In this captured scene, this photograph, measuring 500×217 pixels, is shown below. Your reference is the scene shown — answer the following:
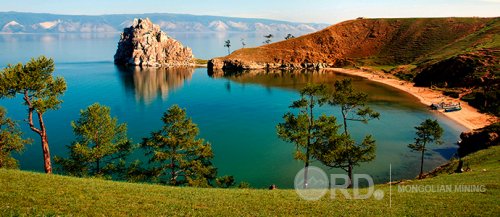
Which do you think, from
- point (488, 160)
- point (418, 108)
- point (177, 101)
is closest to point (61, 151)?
point (177, 101)

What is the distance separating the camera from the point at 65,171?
42375 mm

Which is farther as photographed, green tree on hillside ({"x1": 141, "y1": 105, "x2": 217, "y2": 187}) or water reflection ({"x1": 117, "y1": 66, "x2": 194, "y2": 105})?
water reflection ({"x1": 117, "y1": 66, "x2": 194, "y2": 105})

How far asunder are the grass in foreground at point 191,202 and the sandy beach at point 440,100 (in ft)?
238

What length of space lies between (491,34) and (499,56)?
7446 cm

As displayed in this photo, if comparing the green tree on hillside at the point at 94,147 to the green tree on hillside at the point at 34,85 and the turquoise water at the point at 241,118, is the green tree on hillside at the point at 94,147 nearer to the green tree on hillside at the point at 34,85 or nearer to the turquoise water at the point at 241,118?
the green tree on hillside at the point at 34,85

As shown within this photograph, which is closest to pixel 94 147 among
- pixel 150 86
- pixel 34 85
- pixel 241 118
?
pixel 34 85

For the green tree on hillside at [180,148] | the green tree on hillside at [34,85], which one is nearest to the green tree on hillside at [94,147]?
the green tree on hillside at [34,85]

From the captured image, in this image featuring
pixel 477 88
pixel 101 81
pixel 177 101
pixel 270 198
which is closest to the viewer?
pixel 270 198

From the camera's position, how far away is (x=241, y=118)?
103 metres

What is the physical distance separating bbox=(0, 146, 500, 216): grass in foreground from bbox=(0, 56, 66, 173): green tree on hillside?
1117 cm

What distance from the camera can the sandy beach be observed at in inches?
3644

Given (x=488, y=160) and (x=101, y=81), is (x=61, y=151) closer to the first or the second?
(x=488, y=160)

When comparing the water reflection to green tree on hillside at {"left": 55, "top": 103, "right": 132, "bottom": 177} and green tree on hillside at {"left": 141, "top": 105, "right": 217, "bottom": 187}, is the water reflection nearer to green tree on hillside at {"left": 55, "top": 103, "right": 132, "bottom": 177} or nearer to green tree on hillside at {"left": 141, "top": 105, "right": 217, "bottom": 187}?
green tree on hillside at {"left": 55, "top": 103, "right": 132, "bottom": 177}

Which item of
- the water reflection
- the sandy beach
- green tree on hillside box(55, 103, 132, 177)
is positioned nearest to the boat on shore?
the sandy beach
